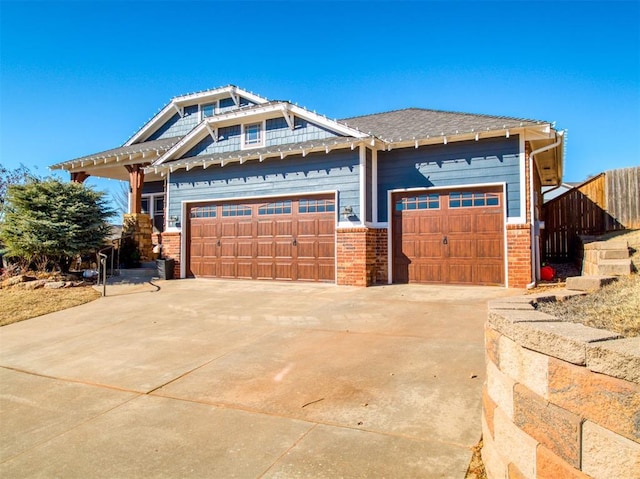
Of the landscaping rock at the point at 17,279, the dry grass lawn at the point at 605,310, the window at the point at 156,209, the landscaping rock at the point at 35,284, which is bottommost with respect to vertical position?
the landscaping rock at the point at 35,284

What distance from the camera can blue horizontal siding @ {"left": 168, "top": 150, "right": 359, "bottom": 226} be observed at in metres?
10.3

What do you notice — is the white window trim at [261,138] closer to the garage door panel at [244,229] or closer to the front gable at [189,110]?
the garage door panel at [244,229]

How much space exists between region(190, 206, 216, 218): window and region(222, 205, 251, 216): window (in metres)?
0.42

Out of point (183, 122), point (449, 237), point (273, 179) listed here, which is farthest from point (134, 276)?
point (449, 237)

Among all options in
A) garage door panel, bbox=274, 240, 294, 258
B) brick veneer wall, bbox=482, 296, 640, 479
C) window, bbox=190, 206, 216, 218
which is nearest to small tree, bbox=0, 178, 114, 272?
window, bbox=190, 206, 216, 218

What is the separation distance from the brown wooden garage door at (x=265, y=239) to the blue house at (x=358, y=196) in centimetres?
3

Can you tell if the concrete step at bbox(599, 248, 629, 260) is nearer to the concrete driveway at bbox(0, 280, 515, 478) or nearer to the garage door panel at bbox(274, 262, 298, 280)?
the concrete driveway at bbox(0, 280, 515, 478)

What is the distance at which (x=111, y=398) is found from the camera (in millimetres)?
3812

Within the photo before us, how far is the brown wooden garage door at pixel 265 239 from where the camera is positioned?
10.7 metres

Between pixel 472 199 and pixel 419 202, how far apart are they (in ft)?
3.94

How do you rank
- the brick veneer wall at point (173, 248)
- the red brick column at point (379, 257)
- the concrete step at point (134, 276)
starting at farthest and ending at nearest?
the brick veneer wall at point (173, 248), the concrete step at point (134, 276), the red brick column at point (379, 257)

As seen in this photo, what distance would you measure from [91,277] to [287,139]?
650cm

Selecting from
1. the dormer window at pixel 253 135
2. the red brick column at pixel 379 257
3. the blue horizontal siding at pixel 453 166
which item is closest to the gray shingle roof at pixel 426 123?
the blue horizontal siding at pixel 453 166

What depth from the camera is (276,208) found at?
11.3 meters
